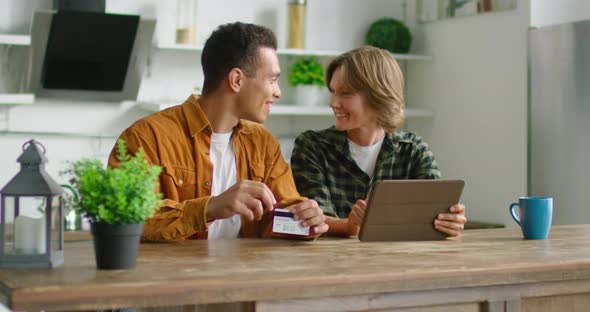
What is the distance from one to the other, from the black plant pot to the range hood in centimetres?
305

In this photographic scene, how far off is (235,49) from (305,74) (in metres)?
2.55

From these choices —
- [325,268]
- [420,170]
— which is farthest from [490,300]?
[420,170]

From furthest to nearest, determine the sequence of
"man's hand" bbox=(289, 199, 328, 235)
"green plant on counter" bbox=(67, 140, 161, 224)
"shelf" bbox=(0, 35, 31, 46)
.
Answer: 1. "shelf" bbox=(0, 35, 31, 46)
2. "man's hand" bbox=(289, 199, 328, 235)
3. "green plant on counter" bbox=(67, 140, 161, 224)

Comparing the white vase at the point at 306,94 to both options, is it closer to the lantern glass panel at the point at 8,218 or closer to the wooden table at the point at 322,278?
the wooden table at the point at 322,278

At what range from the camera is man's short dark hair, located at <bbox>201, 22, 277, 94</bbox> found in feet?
9.30

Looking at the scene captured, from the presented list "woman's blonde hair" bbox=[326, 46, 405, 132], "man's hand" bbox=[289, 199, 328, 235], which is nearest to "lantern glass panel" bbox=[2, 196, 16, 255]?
"man's hand" bbox=[289, 199, 328, 235]

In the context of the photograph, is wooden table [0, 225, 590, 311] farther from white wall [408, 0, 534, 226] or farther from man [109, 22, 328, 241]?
white wall [408, 0, 534, 226]

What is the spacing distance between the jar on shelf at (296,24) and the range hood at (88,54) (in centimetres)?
83

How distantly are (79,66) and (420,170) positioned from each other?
239 centimetres

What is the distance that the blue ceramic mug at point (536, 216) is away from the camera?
258 cm

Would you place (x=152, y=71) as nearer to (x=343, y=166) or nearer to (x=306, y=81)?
(x=306, y=81)

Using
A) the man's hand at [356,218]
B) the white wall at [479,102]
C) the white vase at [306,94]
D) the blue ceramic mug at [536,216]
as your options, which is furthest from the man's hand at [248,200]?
the white vase at [306,94]

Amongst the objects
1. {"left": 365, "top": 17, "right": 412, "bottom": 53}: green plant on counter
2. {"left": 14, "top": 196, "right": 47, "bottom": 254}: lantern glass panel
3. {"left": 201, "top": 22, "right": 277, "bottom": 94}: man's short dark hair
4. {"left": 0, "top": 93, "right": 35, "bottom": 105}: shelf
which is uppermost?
{"left": 365, "top": 17, "right": 412, "bottom": 53}: green plant on counter

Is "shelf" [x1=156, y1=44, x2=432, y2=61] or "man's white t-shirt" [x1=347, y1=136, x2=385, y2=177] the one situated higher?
"shelf" [x1=156, y1=44, x2=432, y2=61]
